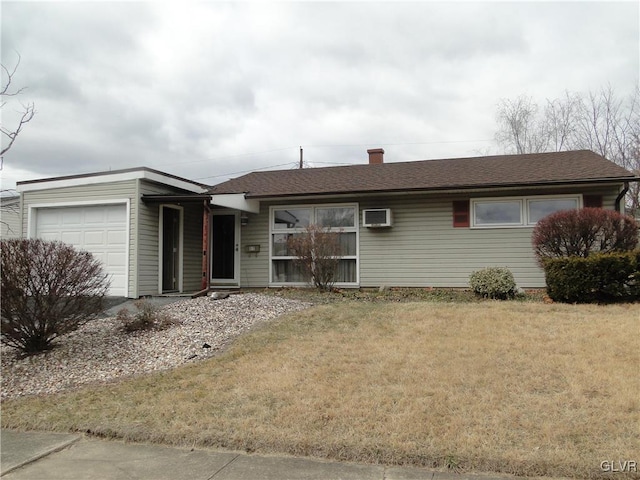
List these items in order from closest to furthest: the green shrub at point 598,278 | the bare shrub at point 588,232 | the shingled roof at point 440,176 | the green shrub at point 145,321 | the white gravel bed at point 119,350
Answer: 1. the white gravel bed at point 119,350
2. the green shrub at point 145,321
3. the green shrub at point 598,278
4. the bare shrub at point 588,232
5. the shingled roof at point 440,176

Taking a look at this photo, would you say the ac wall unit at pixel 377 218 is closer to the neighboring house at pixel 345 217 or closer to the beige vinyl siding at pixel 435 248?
the neighboring house at pixel 345 217

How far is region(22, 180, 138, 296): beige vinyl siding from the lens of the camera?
37.7 ft

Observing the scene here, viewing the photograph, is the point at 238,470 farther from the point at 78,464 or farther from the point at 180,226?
the point at 180,226

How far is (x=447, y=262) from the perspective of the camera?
12078mm

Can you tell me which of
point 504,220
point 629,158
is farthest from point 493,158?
point 629,158

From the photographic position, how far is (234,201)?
1279 centimetres

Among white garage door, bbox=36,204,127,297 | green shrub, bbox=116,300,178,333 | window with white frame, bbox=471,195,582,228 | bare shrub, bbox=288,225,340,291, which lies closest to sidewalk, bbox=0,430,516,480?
green shrub, bbox=116,300,178,333

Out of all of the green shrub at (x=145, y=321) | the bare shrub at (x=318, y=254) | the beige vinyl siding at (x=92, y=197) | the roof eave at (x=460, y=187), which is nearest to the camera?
the green shrub at (x=145, y=321)

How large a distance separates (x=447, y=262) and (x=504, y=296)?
6.78 feet

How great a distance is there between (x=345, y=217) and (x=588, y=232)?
5.77 metres

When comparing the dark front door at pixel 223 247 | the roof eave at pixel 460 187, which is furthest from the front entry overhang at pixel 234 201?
the dark front door at pixel 223 247

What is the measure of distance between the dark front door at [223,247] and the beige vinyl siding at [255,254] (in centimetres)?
34

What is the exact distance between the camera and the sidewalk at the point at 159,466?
3654 mm

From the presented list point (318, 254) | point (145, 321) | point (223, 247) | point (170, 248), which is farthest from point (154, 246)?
point (145, 321)
